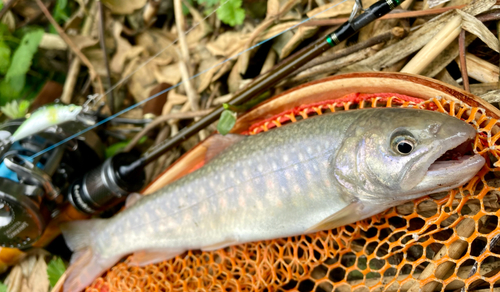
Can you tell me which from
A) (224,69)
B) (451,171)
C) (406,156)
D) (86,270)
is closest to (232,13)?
(224,69)

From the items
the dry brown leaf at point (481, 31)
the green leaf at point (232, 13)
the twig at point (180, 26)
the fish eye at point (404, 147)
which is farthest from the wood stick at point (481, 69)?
the twig at point (180, 26)

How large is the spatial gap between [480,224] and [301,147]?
761mm

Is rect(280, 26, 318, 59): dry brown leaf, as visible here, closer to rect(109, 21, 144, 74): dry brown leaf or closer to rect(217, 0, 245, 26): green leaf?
rect(217, 0, 245, 26): green leaf

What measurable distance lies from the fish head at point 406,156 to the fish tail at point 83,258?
4.77 ft

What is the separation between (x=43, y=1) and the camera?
3.11 meters

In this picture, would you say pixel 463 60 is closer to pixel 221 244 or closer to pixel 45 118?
pixel 221 244

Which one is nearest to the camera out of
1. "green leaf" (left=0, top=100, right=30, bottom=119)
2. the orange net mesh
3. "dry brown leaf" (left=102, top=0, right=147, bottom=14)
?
the orange net mesh

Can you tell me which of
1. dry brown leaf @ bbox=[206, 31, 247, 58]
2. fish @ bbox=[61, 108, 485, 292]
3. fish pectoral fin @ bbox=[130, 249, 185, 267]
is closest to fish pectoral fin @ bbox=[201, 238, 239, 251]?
fish @ bbox=[61, 108, 485, 292]

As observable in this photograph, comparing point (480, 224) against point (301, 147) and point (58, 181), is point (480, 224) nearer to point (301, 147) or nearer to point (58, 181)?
point (301, 147)

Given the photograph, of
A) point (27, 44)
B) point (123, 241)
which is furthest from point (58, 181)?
point (27, 44)

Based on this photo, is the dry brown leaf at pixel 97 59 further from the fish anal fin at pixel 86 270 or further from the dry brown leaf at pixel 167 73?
the fish anal fin at pixel 86 270

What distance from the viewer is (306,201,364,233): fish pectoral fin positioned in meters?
1.39

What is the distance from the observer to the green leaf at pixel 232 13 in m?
2.25

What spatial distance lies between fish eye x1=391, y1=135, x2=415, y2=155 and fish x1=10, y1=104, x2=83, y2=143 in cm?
174
